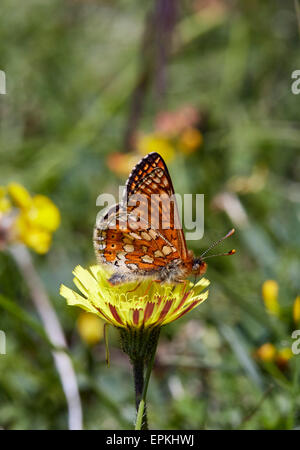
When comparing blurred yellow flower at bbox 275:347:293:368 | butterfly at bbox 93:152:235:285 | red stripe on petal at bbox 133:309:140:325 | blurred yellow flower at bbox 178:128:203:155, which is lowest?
red stripe on petal at bbox 133:309:140:325

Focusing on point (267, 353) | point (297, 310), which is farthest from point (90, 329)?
point (297, 310)

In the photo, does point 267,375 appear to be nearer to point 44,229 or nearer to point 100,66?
point 44,229

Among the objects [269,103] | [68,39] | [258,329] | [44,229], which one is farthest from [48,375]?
[68,39]

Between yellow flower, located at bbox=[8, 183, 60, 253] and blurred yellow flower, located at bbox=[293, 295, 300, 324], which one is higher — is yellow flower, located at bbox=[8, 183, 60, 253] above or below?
above

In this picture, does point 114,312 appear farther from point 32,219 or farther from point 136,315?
point 32,219

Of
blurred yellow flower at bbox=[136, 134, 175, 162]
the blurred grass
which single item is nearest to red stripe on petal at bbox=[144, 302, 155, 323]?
the blurred grass

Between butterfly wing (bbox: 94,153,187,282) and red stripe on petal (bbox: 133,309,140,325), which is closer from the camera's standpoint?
red stripe on petal (bbox: 133,309,140,325)

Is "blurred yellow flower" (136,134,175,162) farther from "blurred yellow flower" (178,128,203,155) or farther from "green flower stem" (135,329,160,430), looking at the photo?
"green flower stem" (135,329,160,430)
